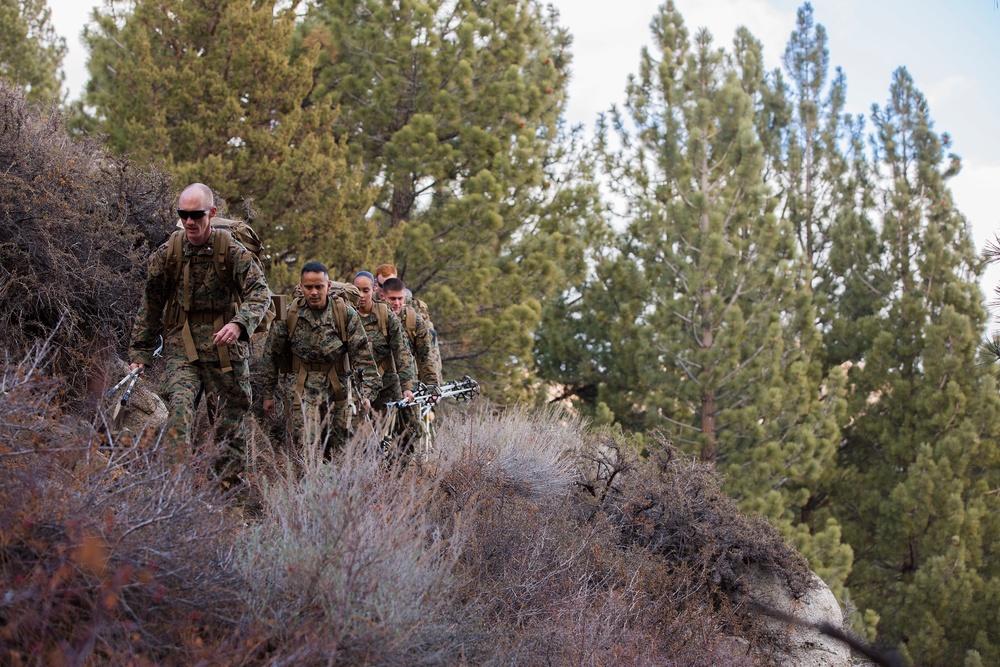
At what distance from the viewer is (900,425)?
2256 centimetres

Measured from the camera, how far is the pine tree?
733 inches

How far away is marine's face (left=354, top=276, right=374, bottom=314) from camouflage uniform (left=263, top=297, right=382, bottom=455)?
47.8 inches

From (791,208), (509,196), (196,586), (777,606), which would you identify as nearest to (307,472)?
(196,586)

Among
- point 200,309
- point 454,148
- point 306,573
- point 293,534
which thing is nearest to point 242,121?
point 454,148

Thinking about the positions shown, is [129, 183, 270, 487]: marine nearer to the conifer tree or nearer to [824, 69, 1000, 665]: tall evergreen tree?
the conifer tree

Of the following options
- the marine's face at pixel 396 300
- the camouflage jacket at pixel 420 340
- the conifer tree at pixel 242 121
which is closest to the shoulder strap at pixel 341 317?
the marine's face at pixel 396 300

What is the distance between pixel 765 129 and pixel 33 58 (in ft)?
57.5

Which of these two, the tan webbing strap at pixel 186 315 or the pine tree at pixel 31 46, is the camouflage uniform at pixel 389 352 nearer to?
the tan webbing strap at pixel 186 315

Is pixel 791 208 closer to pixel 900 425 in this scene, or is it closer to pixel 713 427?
pixel 900 425

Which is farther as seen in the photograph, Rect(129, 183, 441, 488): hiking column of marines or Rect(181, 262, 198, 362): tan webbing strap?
Rect(181, 262, 198, 362): tan webbing strap

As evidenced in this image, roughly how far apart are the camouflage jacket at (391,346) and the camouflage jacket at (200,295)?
6.25 ft

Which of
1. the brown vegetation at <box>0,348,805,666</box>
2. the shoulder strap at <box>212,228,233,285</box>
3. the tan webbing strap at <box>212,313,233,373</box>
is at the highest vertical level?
the shoulder strap at <box>212,228,233,285</box>

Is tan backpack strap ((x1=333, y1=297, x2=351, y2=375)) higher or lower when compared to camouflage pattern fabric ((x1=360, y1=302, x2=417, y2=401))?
higher

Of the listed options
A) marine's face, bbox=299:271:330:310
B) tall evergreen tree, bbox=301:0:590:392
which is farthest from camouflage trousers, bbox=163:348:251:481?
tall evergreen tree, bbox=301:0:590:392
